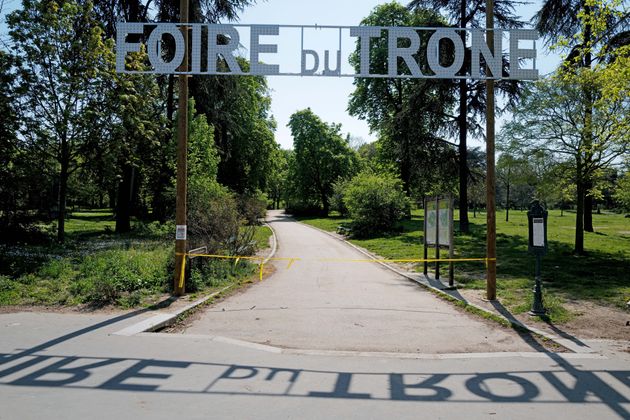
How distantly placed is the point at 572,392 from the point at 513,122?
18.2 m

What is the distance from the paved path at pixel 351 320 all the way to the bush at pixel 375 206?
16.7 metres

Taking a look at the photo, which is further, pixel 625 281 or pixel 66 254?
pixel 66 254

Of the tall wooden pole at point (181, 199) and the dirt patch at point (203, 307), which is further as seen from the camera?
the tall wooden pole at point (181, 199)

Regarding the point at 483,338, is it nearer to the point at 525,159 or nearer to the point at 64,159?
the point at 525,159

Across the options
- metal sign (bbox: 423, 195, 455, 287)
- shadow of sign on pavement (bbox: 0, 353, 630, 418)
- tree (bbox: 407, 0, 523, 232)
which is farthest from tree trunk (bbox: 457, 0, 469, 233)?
shadow of sign on pavement (bbox: 0, 353, 630, 418)

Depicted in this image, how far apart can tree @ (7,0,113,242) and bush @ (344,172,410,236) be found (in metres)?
16.5

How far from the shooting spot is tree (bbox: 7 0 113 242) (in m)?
18.8

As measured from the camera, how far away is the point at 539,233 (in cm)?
898

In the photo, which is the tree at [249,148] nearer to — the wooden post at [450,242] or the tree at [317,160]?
the tree at [317,160]

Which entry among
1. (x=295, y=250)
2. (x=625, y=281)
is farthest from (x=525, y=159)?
(x=295, y=250)

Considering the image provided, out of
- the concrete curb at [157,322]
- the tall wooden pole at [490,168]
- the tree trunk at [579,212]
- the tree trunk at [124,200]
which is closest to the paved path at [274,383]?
the concrete curb at [157,322]

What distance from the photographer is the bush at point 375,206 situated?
3097 cm

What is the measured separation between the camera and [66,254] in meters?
15.5

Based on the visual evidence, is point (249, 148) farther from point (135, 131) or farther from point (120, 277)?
point (120, 277)
